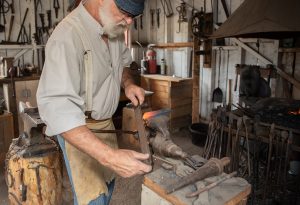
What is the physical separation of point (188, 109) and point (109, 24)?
3.83 meters

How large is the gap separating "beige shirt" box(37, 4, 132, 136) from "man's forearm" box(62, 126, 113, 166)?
3cm

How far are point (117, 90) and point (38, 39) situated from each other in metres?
3.62

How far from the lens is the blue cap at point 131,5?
126 centimetres

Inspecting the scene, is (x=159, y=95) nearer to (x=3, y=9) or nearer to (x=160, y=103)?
(x=160, y=103)

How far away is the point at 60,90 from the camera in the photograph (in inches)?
45.8

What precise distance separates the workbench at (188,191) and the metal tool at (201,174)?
0.02 metres

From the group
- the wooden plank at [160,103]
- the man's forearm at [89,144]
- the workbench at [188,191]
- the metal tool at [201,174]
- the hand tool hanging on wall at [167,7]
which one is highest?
the hand tool hanging on wall at [167,7]

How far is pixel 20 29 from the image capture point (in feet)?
14.9

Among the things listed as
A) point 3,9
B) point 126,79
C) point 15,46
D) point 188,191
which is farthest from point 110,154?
point 3,9

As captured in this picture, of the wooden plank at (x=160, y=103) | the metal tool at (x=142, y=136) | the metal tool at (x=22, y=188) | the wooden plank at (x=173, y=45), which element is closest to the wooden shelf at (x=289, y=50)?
the wooden plank at (x=173, y=45)

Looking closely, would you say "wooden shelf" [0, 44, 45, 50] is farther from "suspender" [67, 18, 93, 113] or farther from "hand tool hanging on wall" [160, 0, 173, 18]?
"suspender" [67, 18, 93, 113]

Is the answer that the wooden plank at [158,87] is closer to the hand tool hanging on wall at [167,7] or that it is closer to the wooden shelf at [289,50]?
the hand tool hanging on wall at [167,7]

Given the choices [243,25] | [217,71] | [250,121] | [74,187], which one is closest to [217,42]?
[217,71]

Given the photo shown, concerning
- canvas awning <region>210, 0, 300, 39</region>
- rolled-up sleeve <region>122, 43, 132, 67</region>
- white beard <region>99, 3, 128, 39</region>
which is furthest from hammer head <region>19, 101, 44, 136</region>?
canvas awning <region>210, 0, 300, 39</region>
